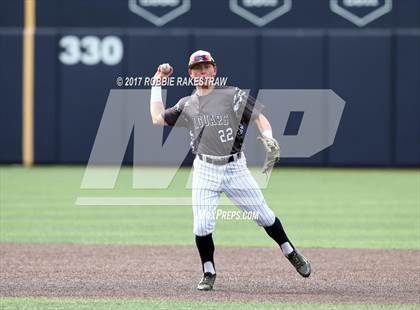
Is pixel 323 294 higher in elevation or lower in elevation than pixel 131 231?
higher

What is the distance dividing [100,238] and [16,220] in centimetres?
199

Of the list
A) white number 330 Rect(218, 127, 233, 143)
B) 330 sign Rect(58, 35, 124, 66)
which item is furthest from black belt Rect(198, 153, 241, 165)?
330 sign Rect(58, 35, 124, 66)

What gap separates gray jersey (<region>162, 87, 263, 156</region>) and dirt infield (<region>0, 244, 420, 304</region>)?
1.15 m

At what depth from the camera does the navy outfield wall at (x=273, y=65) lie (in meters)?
21.8

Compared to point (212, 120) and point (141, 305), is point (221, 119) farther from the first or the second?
point (141, 305)

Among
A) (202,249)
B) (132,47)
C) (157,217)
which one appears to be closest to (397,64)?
(132,47)

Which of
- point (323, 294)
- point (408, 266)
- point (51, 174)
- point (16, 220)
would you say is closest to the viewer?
point (323, 294)

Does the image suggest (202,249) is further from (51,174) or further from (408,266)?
(51,174)

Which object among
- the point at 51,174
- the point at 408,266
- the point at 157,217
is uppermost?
the point at 408,266

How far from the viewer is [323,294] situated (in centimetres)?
Answer: 820

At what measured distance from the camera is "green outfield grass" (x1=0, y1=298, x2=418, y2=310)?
24.4 feet
